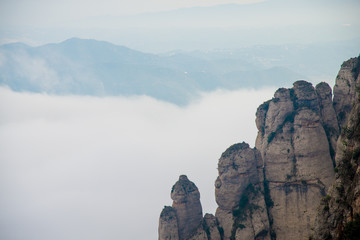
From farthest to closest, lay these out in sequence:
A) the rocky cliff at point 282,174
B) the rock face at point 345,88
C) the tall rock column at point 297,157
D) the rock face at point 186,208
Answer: the rock face at point 186,208 → the rock face at point 345,88 → the rocky cliff at point 282,174 → the tall rock column at point 297,157

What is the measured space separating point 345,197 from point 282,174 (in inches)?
1434

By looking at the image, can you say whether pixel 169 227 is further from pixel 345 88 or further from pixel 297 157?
pixel 345 88

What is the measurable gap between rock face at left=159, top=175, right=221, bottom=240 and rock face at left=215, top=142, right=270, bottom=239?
112 inches

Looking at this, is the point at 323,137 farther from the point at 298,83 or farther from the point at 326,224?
the point at 326,224

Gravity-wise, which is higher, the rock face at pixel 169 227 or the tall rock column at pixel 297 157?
the tall rock column at pixel 297 157

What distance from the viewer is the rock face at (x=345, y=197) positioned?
42.9 m

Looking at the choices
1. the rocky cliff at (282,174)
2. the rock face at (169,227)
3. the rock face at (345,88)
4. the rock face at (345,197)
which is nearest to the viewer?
the rock face at (345,197)

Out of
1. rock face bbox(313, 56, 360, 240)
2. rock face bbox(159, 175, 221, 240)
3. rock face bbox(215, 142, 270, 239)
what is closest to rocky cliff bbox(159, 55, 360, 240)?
rock face bbox(215, 142, 270, 239)

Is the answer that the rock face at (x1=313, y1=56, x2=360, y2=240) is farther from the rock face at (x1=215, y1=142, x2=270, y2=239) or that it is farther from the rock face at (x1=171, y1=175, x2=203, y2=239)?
the rock face at (x1=171, y1=175, x2=203, y2=239)

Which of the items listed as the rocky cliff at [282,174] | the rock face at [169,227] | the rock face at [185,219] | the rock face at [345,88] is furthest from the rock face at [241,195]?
the rock face at [345,88]

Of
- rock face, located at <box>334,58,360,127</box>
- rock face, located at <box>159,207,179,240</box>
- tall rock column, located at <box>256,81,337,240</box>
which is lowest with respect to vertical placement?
rock face, located at <box>159,207,179,240</box>

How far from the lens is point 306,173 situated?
79.7 metres

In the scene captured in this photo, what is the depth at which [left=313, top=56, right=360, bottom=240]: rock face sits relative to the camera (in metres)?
42.9

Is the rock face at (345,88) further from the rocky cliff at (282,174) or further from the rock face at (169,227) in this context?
the rock face at (169,227)
